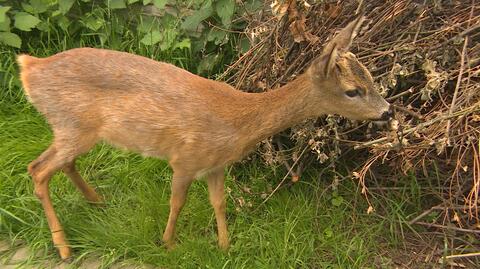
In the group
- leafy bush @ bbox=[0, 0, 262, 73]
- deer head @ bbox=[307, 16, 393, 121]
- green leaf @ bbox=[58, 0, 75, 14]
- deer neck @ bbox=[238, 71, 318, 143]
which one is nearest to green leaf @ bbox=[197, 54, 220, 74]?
leafy bush @ bbox=[0, 0, 262, 73]

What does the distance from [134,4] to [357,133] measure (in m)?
2.25

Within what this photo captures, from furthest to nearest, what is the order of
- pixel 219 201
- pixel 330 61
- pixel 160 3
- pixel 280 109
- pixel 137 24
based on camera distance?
pixel 137 24, pixel 160 3, pixel 219 201, pixel 280 109, pixel 330 61

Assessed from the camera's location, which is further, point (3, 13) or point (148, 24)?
point (148, 24)

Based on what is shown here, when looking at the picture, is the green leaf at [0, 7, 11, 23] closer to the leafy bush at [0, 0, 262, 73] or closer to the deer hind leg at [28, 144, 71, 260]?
the leafy bush at [0, 0, 262, 73]

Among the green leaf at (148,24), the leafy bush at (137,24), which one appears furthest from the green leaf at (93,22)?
the green leaf at (148,24)

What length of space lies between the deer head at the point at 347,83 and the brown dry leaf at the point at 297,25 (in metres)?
0.47

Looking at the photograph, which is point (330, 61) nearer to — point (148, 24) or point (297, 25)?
point (297, 25)

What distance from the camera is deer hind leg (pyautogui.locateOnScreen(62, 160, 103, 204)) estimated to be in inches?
160

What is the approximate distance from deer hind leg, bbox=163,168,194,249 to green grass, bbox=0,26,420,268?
0.08m

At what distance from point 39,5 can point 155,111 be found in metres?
2.16

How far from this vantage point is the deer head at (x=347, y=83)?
323cm

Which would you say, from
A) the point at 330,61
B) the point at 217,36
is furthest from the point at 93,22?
the point at 330,61

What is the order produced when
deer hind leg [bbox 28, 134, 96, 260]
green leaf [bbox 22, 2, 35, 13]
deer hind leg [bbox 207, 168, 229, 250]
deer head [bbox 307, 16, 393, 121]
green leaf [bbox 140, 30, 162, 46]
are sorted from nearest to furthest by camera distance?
deer head [bbox 307, 16, 393, 121]
deer hind leg [bbox 28, 134, 96, 260]
deer hind leg [bbox 207, 168, 229, 250]
green leaf [bbox 140, 30, 162, 46]
green leaf [bbox 22, 2, 35, 13]

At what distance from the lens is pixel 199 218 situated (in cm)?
416
